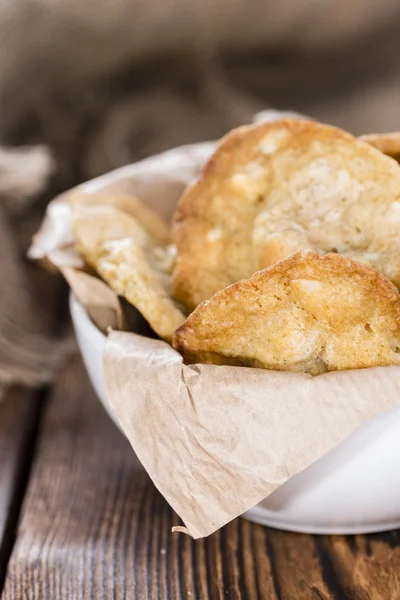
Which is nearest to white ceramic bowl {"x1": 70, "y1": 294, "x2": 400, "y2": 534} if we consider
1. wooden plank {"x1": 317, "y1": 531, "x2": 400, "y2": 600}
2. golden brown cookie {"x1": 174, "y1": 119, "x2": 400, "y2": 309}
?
wooden plank {"x1": 317, "y1": 531, "x2": 400, "y2": 600}

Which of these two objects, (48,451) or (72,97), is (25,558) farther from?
(72,97)

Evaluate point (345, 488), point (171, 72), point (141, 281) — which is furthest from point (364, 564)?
point (171, 72)

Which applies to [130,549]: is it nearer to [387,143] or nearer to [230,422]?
[230,422]

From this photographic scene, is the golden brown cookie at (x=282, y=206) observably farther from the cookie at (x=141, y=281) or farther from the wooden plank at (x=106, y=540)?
the wooden plank at (x=106, y=540)

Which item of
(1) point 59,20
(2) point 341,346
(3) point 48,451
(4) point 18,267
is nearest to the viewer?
(2) point 341,346

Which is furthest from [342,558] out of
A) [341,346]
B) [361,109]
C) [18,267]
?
[361,109]

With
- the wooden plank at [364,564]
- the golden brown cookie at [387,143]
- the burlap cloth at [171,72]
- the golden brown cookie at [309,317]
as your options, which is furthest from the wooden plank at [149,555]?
the burlap cloth at [171,72]

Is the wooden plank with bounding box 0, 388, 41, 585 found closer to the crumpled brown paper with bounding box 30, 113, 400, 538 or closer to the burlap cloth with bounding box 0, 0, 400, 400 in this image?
the crumpled brown paper with bounding box 30, 113, 400, 538
